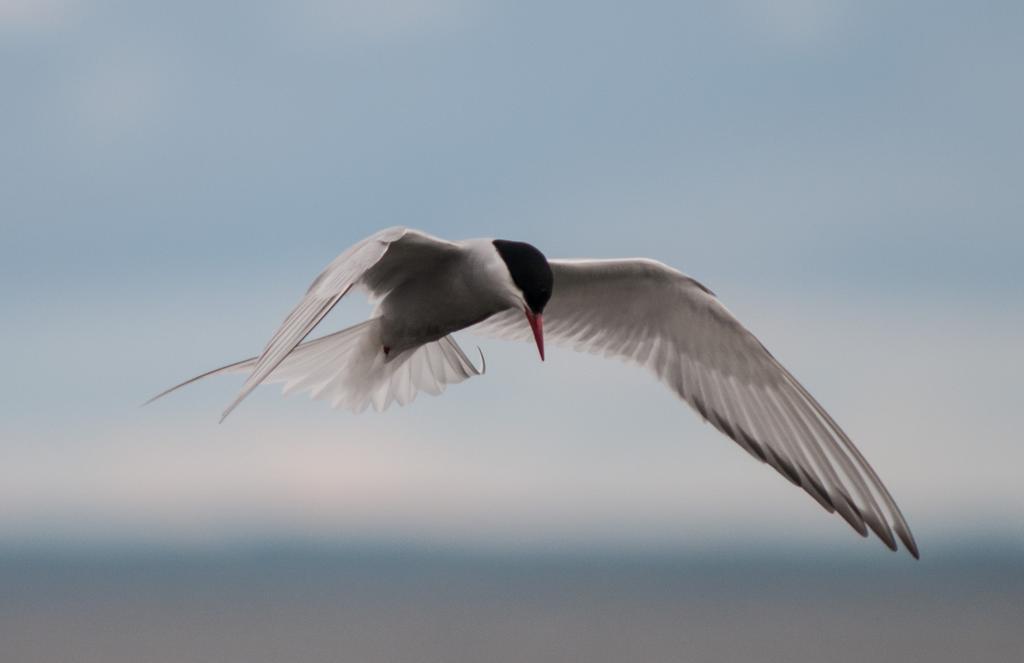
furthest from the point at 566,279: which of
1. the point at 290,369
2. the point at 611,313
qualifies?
the point at 290,369

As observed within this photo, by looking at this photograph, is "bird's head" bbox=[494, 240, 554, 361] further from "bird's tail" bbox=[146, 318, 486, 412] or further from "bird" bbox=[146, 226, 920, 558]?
"bird's tail" bbox=[146, 318, 486, 412]

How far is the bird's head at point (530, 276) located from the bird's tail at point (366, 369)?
1.02m

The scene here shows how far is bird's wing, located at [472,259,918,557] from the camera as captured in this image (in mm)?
5156

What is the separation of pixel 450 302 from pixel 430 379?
1.09 m

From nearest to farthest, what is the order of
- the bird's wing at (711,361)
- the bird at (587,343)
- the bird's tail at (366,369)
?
the bird at (587,343) → the bird's wing at (711,361) → the bird's tail at (366,369)

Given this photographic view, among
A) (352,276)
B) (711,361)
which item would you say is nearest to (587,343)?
(711,361)

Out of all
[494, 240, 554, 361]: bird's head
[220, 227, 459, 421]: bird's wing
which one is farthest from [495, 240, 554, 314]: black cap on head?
[220, 227, 459, 421]: bird's wing

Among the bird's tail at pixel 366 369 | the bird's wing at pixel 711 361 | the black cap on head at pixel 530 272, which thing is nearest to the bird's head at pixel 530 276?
the black cap on head at pixel 530 272

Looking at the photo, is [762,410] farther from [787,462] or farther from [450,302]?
[450,302]

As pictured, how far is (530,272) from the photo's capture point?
4.66 m

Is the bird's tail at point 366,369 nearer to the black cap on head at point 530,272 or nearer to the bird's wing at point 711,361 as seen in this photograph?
the bird's wing at point 711,361

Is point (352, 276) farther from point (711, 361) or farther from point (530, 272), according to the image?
point (711, 361)

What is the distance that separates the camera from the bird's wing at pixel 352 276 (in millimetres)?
3648

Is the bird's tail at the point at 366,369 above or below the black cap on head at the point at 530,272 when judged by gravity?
below
